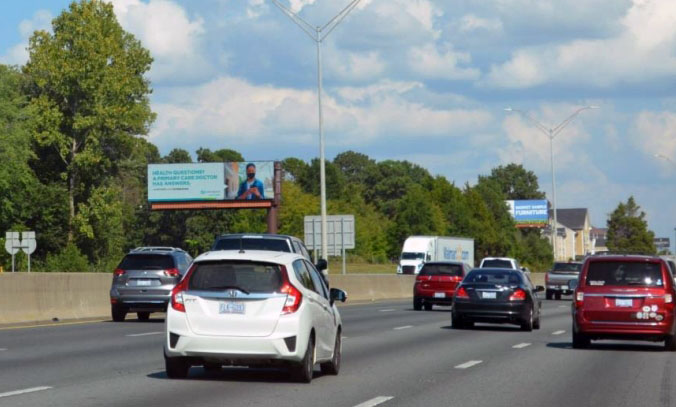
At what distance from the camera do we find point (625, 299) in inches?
866

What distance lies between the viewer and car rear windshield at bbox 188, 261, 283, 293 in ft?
47.8

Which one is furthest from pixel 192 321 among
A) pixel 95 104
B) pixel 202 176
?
pixel 202 176

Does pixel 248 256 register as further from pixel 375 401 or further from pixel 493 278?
pixel 493 278

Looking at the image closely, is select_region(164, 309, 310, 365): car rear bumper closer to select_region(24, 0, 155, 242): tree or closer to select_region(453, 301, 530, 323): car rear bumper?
select_region(453, 301, 530, 323): car rear bumper

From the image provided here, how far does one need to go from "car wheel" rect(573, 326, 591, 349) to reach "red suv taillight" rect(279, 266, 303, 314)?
9.31 metres

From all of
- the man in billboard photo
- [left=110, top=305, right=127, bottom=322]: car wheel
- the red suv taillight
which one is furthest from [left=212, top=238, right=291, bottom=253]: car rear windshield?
the man in billboard photo

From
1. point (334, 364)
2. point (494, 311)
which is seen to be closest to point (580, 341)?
point (494, 311)

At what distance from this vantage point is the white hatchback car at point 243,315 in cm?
1430

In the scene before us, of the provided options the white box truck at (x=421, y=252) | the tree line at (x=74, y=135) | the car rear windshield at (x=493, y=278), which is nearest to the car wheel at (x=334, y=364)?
the car rear windshield at (x=493, y=278)

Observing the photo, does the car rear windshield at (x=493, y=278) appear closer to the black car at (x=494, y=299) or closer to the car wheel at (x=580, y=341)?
the black car at (x=494, y=299)

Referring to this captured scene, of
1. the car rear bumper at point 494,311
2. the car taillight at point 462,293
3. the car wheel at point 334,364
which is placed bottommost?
the car wheel at point 334,364

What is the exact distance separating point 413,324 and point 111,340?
10282 mm

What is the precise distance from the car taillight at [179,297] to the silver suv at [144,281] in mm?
15529

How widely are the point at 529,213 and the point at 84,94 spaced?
120 meters
